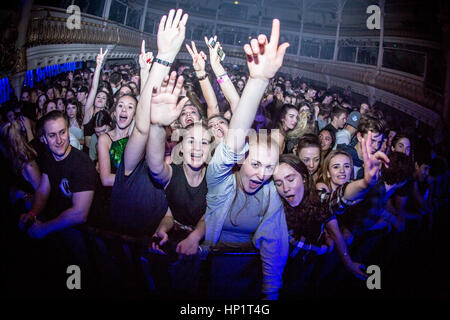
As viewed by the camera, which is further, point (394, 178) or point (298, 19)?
point (298, 19)

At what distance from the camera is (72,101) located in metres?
2.32

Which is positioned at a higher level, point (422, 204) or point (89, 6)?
point (89, 6)

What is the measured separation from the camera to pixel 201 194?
70.2 inches

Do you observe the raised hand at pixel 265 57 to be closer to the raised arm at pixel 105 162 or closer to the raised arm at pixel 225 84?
the raised arm at pixel 225 84

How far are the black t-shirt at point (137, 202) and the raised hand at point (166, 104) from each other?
1.27 feet

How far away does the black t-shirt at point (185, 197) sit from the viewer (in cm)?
176

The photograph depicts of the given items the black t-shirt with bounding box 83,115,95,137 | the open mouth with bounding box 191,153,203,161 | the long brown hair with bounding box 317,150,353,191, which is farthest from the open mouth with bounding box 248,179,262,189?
the black t-shirt with bounding box 83,115,95,137

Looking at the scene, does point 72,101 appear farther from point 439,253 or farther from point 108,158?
point 439,253

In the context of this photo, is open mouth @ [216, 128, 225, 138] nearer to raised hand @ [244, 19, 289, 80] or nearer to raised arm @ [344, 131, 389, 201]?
raised hand @ [244, 19, 289, 80]

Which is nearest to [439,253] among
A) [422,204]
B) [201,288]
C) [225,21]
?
[422,204]

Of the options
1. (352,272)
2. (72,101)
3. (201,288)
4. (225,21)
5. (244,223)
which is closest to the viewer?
(244,223)

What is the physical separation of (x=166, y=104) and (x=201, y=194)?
0.65 m

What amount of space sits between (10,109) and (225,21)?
2678 mm

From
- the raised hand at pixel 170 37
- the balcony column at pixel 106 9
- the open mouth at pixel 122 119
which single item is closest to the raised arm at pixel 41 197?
the open mouth at pixel 122 119
